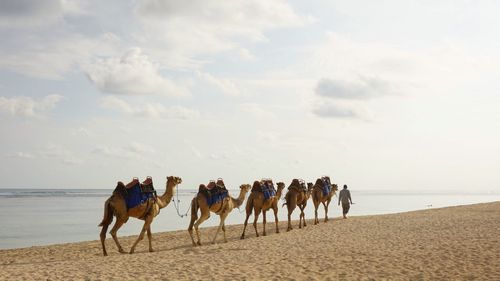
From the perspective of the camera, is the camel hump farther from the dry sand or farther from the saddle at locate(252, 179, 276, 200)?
the saddle at locate(252, 179, 276, 200)

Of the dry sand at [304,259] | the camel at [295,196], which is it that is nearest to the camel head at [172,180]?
the dry sand at [304,259]

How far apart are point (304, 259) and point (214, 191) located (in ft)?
17.6

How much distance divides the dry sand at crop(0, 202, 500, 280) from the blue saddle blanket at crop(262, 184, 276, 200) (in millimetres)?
2010

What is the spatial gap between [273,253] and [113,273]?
15.3 ft

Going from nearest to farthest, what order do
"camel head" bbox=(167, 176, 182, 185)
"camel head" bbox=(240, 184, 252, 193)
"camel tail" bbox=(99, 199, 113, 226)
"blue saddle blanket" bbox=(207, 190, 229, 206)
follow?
1. "camel tail" bbox=(99, 199, 113, 226)
2. "camel head" bbox=(167, 176, 182, 185)
3. "blue saddle blanket" bbox=(207, 190, 229, 206)
4. "camel head" bbox=(240, 184, 252, 193)

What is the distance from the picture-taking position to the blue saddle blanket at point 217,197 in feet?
55.5

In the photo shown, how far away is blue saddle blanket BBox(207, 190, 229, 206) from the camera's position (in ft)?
55.5

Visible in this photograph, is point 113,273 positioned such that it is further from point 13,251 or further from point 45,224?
point 45,224

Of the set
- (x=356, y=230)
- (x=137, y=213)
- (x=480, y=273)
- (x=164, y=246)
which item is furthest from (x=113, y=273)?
(x=356, y=230)

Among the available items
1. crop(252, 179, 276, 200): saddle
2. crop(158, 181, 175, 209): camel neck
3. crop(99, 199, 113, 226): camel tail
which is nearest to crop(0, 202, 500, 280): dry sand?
crop(99, 199, 113, 226): camel tail

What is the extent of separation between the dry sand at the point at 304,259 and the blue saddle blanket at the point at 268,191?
201 cm

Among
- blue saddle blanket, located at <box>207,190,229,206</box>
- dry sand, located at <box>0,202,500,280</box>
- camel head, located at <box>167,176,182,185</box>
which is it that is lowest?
dry sand, located at <box>0,202,500,280</box>

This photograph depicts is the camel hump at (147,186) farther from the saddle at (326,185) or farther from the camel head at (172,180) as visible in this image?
the saddle at (326,185)

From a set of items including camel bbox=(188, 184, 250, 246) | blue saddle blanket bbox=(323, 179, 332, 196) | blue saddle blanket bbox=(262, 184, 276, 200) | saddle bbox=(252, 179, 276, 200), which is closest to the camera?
camel bbox=(188, 184, 250, 246)
